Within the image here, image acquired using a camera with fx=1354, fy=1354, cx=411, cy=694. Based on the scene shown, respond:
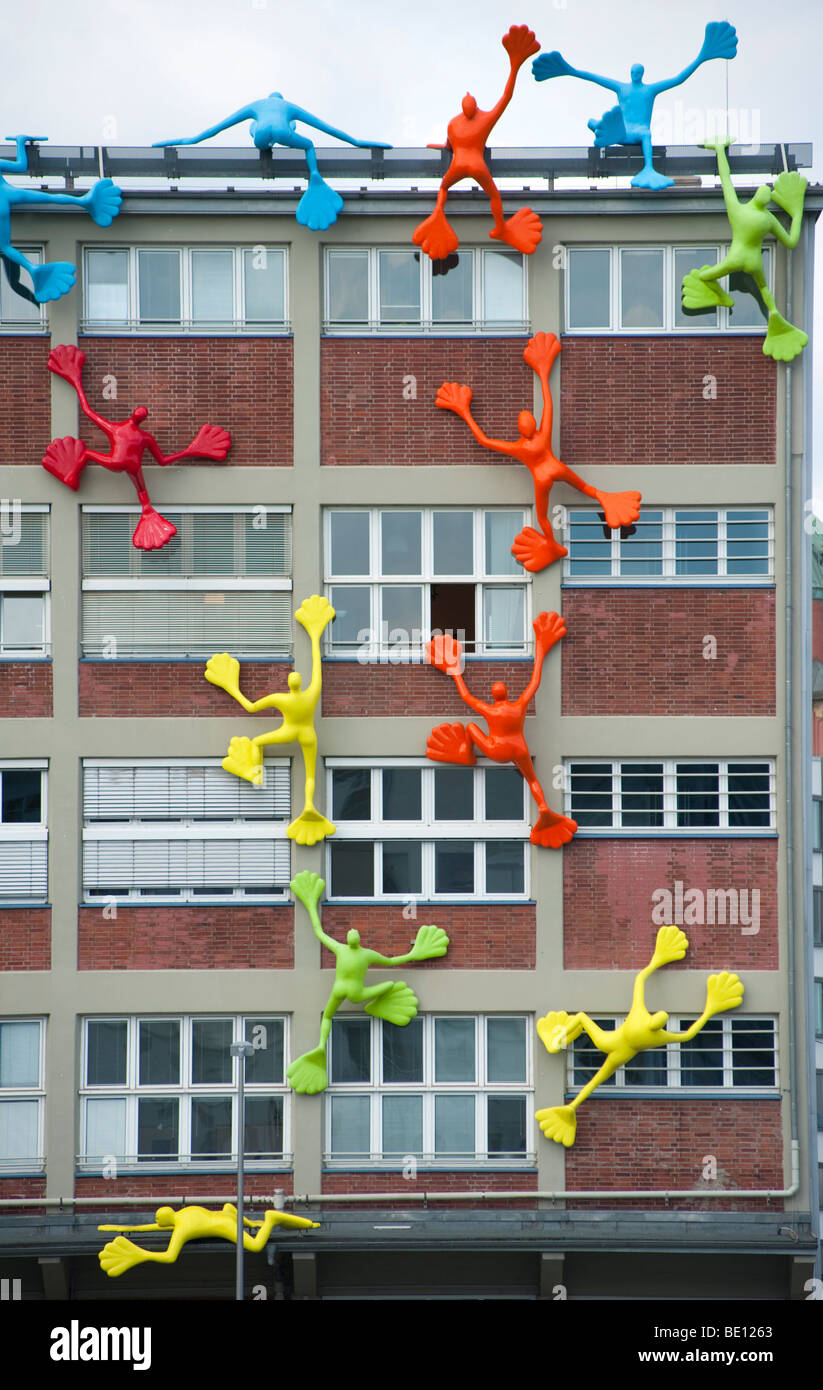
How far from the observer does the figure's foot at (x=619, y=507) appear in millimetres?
17141

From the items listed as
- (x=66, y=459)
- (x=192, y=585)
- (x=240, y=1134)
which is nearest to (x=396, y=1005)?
(x=240, y=1134)

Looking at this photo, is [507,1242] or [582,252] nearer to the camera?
[507,1242]

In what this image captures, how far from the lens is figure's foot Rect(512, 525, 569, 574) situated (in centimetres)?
1717

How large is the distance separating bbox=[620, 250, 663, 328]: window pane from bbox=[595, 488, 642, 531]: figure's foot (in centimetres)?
233

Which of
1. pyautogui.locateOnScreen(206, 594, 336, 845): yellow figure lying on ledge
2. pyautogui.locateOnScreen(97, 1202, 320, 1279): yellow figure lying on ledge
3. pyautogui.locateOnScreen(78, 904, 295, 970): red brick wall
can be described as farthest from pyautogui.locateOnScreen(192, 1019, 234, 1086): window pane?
pyautogui.locateOnScreen(206, 594, 336, 845): yellow figure lying on ledge

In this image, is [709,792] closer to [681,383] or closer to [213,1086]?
[681,383]

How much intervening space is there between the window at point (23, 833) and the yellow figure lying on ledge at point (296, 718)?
2517mm

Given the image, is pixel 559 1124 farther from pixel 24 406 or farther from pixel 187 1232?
pixel 24 406

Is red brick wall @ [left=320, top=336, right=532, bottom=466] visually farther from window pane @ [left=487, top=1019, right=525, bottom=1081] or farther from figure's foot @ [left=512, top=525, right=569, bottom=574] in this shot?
window pane @ [left=487, top=1019, right=525, bottom=1081]

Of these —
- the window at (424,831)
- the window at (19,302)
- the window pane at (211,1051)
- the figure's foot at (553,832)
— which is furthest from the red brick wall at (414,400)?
the window pane at (211,1051)

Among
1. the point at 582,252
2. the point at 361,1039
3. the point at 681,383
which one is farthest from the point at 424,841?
the point at 582,252

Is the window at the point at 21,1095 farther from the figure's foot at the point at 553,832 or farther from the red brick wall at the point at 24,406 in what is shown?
the red brick wall at the point at 24,406

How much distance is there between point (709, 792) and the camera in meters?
17.5

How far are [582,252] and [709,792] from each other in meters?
7.24
